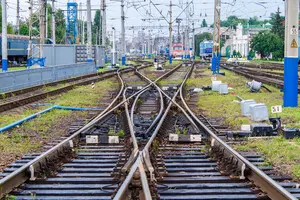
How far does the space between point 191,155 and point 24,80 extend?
61.6 ft

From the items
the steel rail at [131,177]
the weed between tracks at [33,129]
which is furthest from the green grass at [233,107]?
the steel rail at [131,177]

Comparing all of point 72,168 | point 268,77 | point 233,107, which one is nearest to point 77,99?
point 233,107

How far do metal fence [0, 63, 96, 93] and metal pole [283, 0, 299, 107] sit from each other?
12.0 m

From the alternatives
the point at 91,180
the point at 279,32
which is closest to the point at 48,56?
the point at 91,180

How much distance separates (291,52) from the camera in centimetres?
1634

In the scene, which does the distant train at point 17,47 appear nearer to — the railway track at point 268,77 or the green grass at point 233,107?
the railway track at point 268,77

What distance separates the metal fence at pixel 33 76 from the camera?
23773 mm

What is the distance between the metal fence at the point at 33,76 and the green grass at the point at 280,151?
1496 centimetres

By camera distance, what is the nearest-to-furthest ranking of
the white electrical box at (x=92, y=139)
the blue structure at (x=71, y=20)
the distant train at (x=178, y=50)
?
the white electrical box at (x=92, y=139), the blue structure at (x=71, y=20), the distant train at (x=178, y=50)

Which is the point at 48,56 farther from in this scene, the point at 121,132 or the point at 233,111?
the point at 121,132

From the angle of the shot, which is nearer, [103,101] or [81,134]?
[81,134]

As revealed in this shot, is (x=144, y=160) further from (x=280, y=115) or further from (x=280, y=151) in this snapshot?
(x=280, y=115)

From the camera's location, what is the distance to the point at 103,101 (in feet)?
66.0

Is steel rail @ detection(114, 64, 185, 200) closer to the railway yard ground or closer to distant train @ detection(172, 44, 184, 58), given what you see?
the railway yard ground
